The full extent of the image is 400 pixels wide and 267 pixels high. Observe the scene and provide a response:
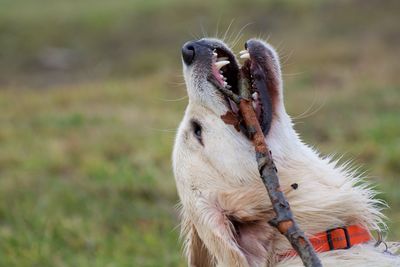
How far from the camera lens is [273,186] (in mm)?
3186

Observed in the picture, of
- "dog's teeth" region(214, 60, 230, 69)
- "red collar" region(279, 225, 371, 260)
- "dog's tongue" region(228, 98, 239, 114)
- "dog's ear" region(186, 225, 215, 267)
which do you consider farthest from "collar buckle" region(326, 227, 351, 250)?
"dog's teeth" region(214, 60, 230, 69)

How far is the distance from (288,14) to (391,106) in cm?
1130

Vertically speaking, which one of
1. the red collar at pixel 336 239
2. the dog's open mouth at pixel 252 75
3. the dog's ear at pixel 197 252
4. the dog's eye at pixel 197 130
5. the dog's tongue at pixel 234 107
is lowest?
the dog's ear at pixel 197 252

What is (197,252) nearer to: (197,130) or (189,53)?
(197,130)

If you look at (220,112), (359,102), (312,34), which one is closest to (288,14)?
(312,34)

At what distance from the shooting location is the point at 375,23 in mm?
19938

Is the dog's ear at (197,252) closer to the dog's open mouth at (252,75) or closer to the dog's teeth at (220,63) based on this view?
the dog's open mouth at (252,75)

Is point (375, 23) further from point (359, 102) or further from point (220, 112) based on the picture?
point (220, 112)

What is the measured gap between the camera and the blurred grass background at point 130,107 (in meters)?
6.17

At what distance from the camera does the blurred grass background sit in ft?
20.2

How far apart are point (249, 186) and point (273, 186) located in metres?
0.28

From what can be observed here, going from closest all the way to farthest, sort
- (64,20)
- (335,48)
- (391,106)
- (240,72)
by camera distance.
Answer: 1. (240,72)
2. (391,106)
3. (335,48)
4. (64,20)

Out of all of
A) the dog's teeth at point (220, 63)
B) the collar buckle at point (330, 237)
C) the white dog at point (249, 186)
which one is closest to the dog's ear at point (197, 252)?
the white dog at point (249, 186)

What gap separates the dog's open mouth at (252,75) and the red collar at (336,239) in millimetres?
593
